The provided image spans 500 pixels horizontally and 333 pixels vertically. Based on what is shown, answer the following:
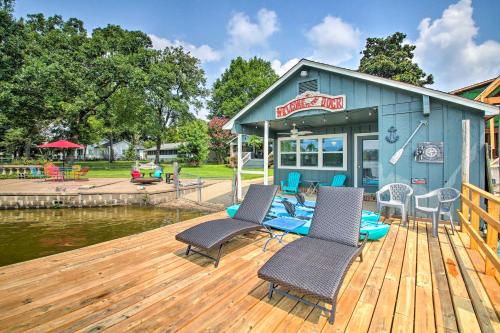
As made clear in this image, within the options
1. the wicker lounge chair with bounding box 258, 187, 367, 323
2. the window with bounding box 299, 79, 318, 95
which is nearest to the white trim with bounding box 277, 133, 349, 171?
the window with bounding box 299, 79, 318, 95

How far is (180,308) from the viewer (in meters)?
2.33

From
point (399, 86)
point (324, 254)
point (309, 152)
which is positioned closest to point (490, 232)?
point (324, 254)

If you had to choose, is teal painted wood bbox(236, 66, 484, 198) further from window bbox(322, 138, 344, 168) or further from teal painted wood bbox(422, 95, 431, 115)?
window bbox(322, 138, 344, 168)

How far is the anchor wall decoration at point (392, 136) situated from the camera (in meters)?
5.89

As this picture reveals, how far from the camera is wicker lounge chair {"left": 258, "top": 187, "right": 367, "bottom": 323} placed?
2105 mm

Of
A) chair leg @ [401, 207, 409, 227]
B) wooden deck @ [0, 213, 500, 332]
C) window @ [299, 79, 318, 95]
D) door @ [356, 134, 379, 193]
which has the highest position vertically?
window @ [299, 79, 318, 95]

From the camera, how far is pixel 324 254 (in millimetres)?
2586

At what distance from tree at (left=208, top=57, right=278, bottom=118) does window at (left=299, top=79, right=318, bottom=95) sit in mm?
27593

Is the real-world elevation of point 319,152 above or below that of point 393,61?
below

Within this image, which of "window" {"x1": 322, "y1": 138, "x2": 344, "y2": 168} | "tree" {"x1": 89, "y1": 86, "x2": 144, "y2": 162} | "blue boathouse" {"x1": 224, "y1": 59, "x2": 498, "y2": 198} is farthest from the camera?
"tree" {"x1": 89, "y1": 86, "x2": 144, "y2": 162}

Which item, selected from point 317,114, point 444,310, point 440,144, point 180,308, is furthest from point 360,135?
point 180,308

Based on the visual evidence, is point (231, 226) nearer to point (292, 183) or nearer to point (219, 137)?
point (292, 183)

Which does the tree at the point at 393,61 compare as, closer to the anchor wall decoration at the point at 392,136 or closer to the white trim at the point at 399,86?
the white trim at the point at 399,86

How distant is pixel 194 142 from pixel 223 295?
26873 millimetres
